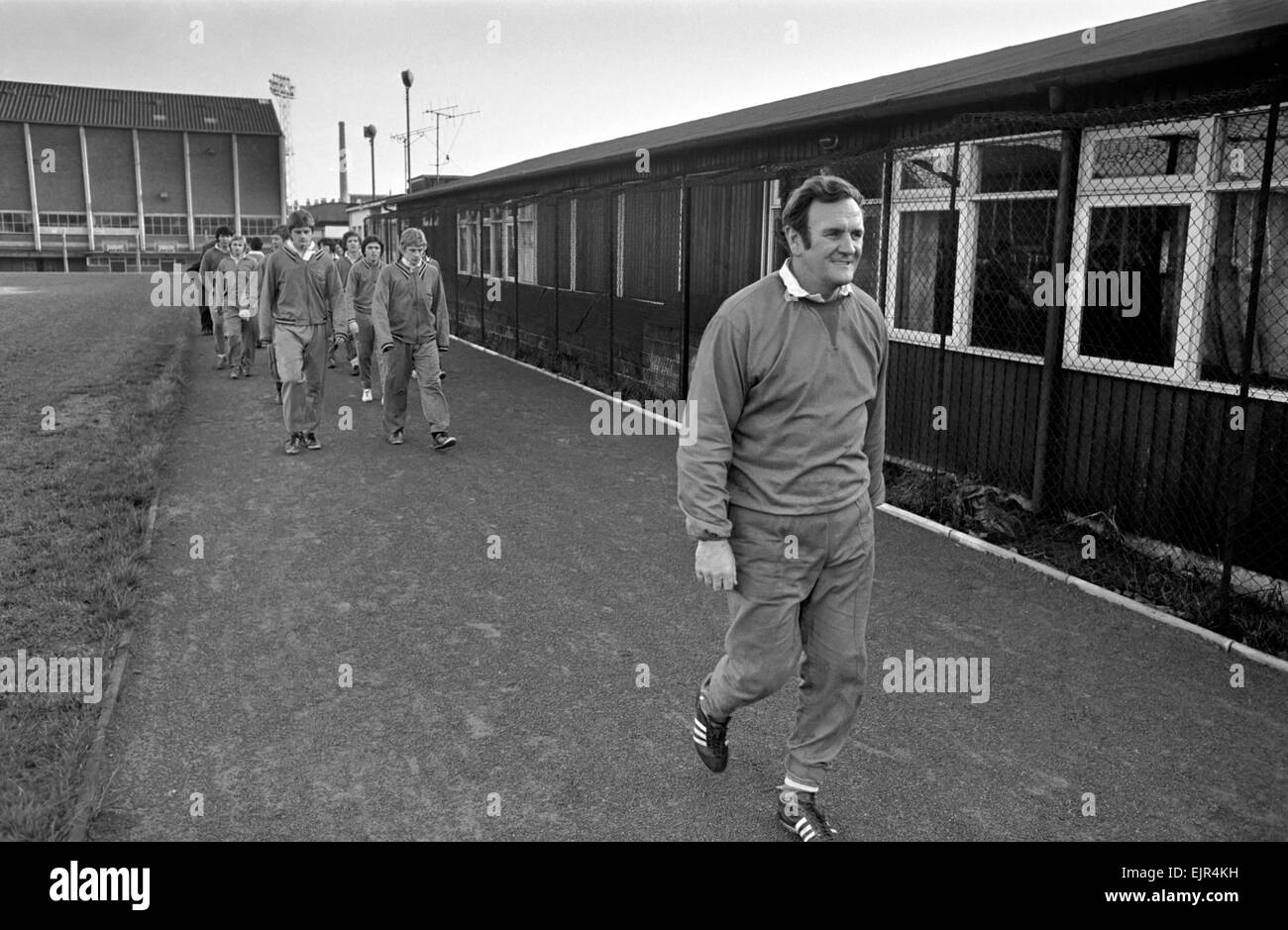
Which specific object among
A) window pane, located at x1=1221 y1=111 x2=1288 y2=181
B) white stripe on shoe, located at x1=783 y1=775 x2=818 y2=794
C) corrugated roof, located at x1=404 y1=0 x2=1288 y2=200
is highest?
corrugated roof, located at x1=404 y1=0 x2=1288 y2=200

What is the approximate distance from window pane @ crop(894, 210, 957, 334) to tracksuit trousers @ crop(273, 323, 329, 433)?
5.46m

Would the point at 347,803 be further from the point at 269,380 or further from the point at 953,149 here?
the point at 269,380

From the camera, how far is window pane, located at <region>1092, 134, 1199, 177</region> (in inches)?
274

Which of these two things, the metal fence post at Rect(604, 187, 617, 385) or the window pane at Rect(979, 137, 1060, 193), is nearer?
the window pane at Rect(979, 137, 1060, 193)

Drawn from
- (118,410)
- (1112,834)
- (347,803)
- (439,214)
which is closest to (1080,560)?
(1112,834)

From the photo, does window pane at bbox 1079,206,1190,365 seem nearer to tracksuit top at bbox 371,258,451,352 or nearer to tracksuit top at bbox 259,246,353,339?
tracksuit top at bbox 371,258,451,352

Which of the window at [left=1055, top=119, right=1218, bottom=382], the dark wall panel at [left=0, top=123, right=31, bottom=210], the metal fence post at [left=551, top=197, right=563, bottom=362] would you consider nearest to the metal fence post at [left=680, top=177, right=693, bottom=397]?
the metal fence post at [left=551, top=197, right=563, bottom=362]

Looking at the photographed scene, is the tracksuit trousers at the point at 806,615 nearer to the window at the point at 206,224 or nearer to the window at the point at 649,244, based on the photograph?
the window at the point at 649,244

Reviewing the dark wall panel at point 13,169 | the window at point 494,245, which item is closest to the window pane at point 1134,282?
the window at point 494,245

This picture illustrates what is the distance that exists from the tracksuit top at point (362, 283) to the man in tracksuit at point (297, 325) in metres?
2.44

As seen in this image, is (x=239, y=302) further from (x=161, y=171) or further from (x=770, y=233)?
(x=161, y=171)

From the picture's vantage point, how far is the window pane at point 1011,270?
26.7 ft

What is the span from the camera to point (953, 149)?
885cm

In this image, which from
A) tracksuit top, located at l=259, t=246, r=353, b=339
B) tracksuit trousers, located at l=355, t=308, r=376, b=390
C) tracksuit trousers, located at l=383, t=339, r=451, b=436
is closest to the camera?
tracksuit top, located at l=259, t=246, r=353, b=339
